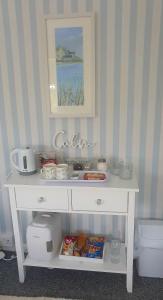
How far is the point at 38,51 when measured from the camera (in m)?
1.79

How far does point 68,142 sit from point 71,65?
55 cm

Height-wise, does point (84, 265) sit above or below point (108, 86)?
below

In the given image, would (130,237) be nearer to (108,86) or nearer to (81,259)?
(81,259)

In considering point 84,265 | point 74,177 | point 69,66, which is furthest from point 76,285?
point 69,66

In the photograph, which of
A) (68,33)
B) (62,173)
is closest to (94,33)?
(68,33)

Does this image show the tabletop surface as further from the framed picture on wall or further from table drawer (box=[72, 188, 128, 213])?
the framed picture on wall

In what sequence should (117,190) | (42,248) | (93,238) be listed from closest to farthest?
(117,190) → (42,248) → (93,238)

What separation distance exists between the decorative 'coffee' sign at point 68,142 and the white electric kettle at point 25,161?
224 millimetres

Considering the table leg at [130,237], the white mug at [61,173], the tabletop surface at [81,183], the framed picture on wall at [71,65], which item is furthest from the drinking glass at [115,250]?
the framed picture on wall at [71,65]

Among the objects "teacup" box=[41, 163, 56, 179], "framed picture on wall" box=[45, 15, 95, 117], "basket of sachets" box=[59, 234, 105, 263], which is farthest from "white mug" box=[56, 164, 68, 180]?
"basket of sachets" box=[59, 234, 105, 263]

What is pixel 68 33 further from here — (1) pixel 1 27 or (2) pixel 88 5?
(1) pixel 1 27

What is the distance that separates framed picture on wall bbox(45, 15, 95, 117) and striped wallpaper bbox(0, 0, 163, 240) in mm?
51

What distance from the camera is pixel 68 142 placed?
194cm

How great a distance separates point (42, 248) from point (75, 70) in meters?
1.28
